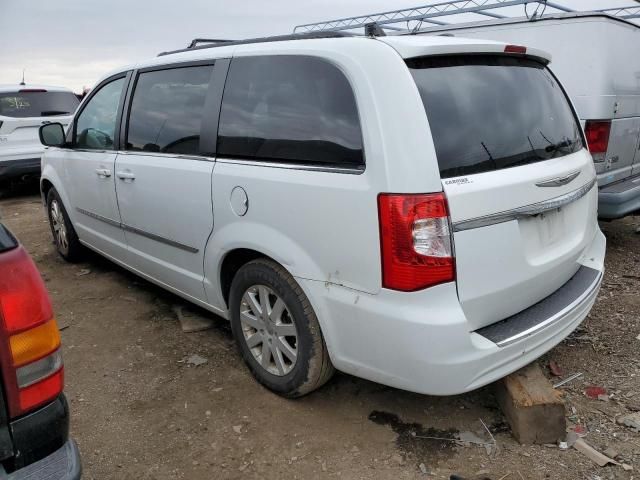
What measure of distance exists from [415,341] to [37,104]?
8.46m

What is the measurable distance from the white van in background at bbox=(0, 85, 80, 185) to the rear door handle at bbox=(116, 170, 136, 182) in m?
5.57

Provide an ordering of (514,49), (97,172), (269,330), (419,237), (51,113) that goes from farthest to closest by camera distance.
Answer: (51,113) < (97,172) < (269,330) < (514,49) < (419,237)

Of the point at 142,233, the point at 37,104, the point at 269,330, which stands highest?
the point at 37,104

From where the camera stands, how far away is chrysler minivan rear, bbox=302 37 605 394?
7.13ft

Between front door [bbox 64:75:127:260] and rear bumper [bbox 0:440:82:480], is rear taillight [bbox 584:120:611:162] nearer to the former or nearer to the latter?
front door [bbox 64:75:127:260]

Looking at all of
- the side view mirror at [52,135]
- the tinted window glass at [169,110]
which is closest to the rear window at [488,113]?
the tinted window glass at [169,110]

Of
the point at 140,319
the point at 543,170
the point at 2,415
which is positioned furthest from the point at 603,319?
the point at 2,415

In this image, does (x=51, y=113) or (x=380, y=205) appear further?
(x=51, y=113)

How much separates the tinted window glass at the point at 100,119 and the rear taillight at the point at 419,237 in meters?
2.63

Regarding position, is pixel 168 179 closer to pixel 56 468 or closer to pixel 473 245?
pixel 473 245

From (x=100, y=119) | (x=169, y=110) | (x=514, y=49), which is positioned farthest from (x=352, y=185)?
(x=100, y=119)

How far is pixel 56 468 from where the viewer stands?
5.17 ft

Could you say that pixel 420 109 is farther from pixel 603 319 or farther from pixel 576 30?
pixel 576 30

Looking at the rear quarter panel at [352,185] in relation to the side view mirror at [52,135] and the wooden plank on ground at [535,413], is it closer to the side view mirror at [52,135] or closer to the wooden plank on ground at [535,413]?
the wooden plank on ground at [535,413]
